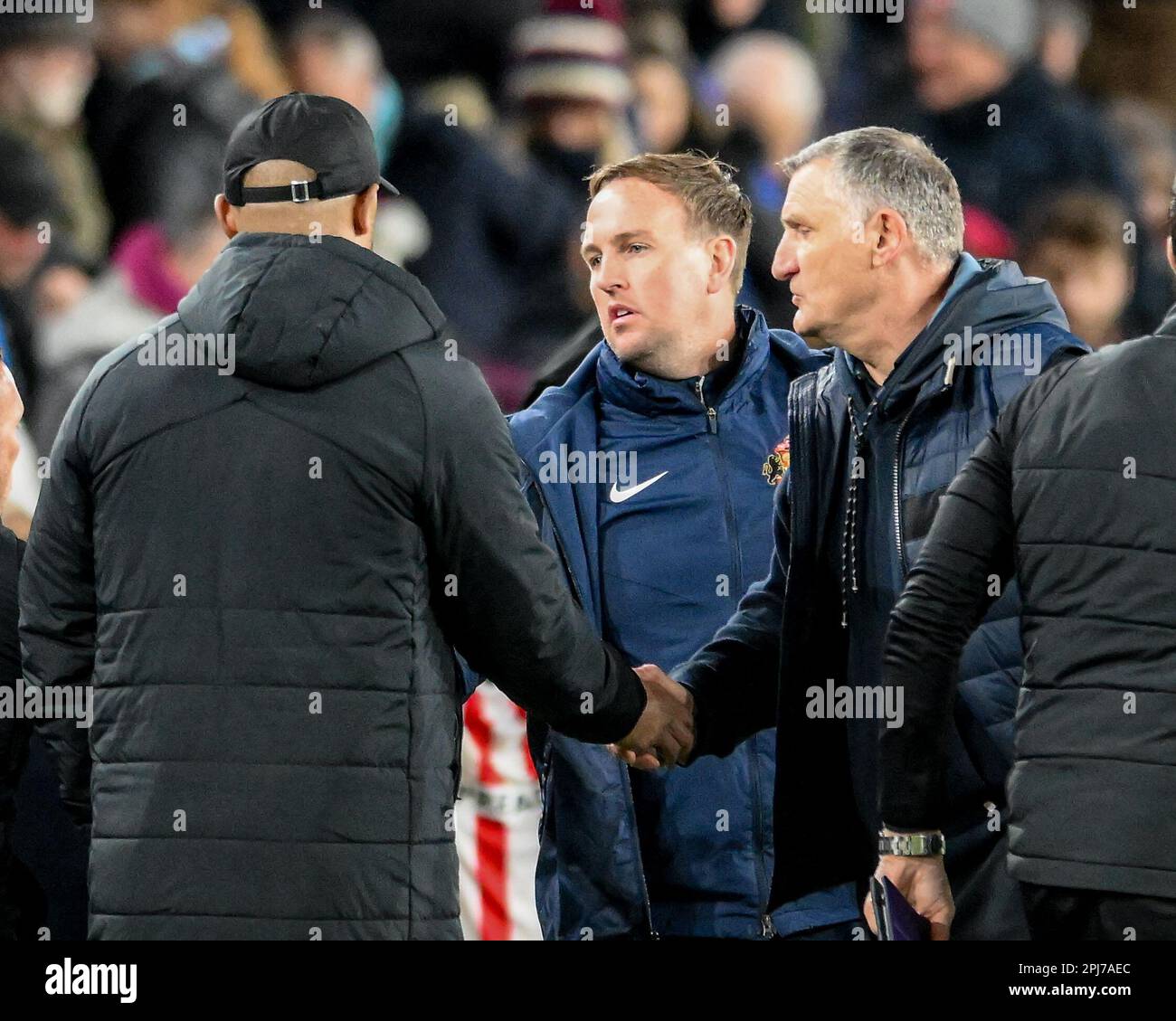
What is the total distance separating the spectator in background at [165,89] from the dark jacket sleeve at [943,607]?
2944mm

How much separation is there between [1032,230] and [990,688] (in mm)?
2745

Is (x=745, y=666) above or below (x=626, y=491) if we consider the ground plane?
below

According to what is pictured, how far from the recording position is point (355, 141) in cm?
258

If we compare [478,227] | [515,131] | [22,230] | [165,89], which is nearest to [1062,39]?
[515,131]

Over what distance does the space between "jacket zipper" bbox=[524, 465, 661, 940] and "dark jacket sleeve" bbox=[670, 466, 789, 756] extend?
14cm

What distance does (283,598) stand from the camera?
240 centimetres

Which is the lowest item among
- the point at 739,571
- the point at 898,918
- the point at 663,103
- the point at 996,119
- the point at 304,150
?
the point at 898,918

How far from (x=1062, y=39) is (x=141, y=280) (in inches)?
110

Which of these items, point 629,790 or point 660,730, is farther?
point 629,790

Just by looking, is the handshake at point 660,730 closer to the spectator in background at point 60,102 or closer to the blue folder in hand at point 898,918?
the blue folder in hand at point 898,918

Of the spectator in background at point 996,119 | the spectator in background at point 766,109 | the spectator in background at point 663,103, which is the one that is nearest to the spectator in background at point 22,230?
the spectator in background at point 663,103

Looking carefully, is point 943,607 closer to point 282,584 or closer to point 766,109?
point 282,584

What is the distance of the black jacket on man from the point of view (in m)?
2.33

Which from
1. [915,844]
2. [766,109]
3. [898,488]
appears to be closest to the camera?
[915,844]
